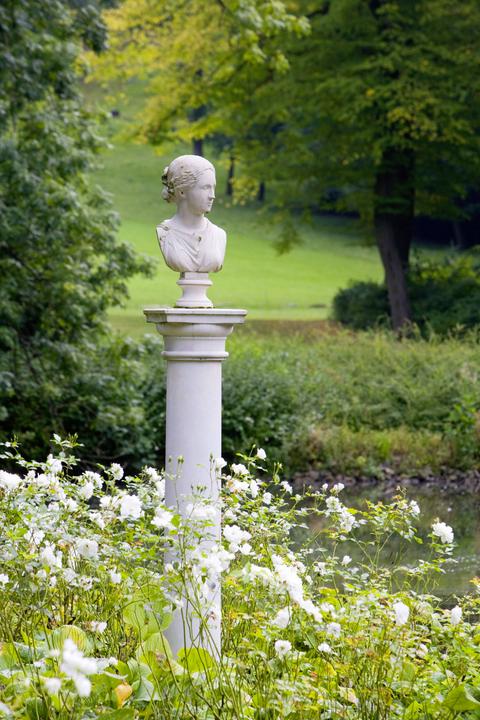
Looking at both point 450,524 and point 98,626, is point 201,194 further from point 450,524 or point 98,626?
point 450,524

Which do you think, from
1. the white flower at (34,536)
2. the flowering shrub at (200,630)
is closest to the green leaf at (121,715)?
the flowering shrub at (200,630)

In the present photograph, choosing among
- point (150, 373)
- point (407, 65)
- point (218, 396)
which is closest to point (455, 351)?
point (150, 373)

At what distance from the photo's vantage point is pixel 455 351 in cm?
1424

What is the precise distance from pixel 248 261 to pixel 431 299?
22.9 metres

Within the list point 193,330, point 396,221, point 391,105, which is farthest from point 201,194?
point 396,221

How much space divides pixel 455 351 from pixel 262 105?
9067 millimetres

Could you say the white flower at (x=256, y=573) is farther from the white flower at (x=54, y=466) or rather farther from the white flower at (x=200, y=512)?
the white flower at (x=54, y=466)

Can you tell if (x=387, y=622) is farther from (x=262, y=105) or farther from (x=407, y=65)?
(x=262, y=105)

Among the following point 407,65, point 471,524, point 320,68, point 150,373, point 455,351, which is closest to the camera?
point 471,524

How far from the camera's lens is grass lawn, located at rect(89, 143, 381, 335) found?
34594 millimetres

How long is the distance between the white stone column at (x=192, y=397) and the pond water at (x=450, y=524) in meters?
2.38

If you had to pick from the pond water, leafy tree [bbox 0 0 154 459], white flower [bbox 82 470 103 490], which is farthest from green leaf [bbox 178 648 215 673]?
leafy tree [bbox 0 0 154 459]

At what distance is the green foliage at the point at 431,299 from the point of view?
69.4 ft

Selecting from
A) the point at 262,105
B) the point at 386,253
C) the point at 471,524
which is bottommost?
the point at 471,524
